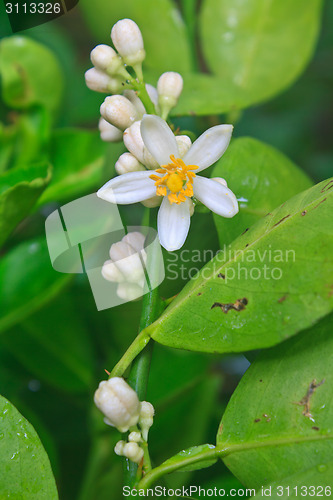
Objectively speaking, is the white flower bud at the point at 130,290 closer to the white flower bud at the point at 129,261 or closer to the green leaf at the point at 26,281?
the white flower bud at the point at 129,261

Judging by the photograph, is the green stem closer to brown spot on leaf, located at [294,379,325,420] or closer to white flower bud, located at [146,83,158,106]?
brown spot on leaf, located at [294,379,325,420]

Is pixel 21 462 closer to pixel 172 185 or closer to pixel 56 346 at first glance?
pixel 172 185

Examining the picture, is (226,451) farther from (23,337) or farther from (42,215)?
(42,215)

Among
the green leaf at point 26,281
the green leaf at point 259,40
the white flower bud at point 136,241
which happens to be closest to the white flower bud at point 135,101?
the white flower bud at point 136,241

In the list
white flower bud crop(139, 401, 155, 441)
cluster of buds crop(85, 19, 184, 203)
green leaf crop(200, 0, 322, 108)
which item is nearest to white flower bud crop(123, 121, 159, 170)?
cluster of buds crop(85, 19, 184, 203)

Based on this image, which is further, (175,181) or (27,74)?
(27,74)

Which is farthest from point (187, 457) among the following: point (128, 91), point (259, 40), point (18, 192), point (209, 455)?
point (259, 40)

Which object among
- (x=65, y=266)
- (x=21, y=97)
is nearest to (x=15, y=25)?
(x=21, y=97)
